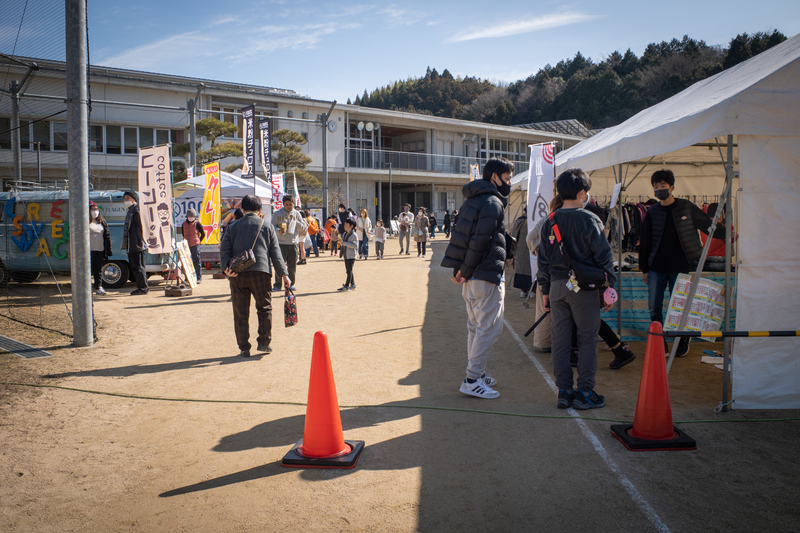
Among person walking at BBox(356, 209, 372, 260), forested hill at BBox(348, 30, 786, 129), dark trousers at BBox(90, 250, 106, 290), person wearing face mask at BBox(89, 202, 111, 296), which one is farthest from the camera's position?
forested hill at BBox(348, 30, 786, 129)

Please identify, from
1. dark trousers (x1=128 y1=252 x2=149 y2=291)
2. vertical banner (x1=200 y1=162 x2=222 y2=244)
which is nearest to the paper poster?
dark trousers (x1=128 y1=252 x2=149 y2=291)

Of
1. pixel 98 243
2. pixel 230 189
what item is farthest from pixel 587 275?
pixel 230 189

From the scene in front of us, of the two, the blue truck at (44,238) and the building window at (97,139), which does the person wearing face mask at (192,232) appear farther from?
the building window at (97,139)

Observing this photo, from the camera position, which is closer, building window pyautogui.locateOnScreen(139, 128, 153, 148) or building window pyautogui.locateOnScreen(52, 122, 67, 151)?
building window pyautogui.locateOnScreen(52, 122, 67, 151)

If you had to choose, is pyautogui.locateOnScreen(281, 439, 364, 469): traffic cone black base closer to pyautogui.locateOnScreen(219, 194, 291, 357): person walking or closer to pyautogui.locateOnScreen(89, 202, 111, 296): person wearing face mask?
pyautogui.locateOnScreen(219, 194, 291, 357): person walking

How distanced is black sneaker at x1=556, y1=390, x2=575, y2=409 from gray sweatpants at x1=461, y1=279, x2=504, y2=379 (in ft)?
2.33

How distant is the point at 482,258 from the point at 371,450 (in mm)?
1868

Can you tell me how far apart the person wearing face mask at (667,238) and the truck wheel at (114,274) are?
10809 millimetres

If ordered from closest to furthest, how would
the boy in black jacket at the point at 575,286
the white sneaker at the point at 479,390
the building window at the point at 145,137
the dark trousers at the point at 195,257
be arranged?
the boy in black jacket at the point at 575,286 → the white sneaker at the point at 479,390 → the dark trousers at the point at 195,257 → the building window at the point at 145,137

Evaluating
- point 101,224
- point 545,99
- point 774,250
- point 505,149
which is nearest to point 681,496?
point 774,250

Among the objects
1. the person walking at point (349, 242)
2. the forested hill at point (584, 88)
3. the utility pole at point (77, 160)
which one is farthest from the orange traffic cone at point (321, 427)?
the forested hill at point (584, 88)

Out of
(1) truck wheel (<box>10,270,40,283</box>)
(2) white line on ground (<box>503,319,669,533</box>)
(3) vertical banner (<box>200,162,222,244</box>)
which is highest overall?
(3) vertical banner (<box>200,162,222,244</box>)

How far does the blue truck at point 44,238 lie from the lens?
11609 mm

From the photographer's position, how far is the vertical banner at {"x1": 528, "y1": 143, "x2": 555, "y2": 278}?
22.7 feet
